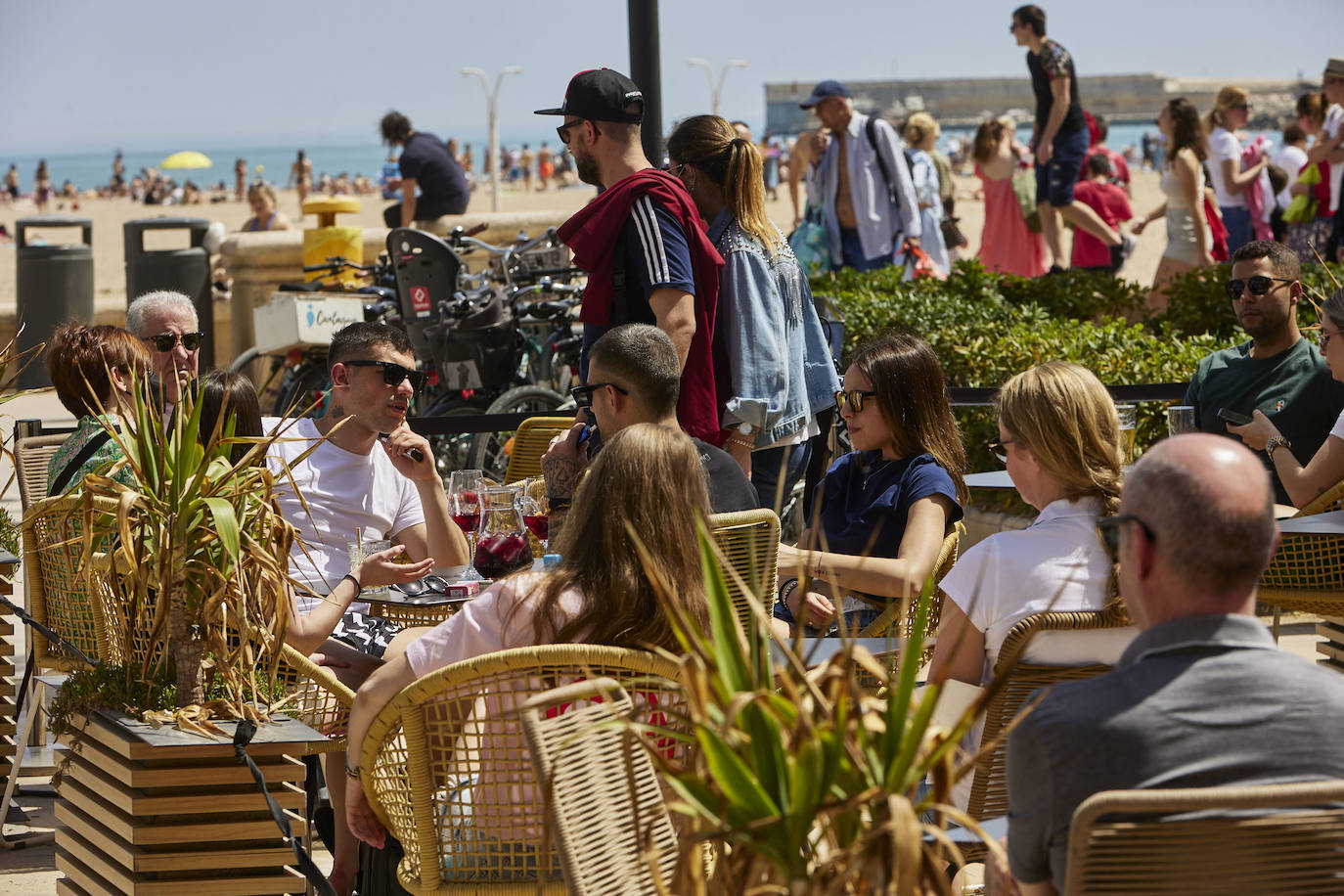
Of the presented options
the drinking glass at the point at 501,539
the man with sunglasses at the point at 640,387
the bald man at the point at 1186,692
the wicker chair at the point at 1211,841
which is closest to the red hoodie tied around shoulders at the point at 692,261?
the man with sunglasses at the point at 640,387

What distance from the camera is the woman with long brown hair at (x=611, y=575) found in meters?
2.71

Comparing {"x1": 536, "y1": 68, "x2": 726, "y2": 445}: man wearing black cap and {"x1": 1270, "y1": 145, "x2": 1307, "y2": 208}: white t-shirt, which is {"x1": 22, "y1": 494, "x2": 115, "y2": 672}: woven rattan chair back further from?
{"x1": 1270, "y1": 145, "x2": 1307, "y2": 208}: white t-shirt

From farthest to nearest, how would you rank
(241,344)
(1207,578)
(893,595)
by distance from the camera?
(241,344) < (893,595) < (1207,578)

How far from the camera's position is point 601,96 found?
4805 mm

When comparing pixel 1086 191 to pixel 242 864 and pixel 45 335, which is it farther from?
pixel 242 864

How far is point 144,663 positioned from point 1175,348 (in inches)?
205

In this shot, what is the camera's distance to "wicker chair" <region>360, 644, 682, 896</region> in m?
2.62

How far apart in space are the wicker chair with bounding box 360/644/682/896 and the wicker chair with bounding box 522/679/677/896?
28 cm

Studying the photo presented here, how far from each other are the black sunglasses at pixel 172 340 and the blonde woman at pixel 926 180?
6.79 meters

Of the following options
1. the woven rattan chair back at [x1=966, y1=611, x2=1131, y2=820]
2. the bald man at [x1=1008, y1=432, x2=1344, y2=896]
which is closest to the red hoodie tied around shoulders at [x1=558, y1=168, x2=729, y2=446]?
the woven rattan chair back at [x1=966, y1=611, x2=1131, y2=820]

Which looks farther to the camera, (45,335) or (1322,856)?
(45,335)

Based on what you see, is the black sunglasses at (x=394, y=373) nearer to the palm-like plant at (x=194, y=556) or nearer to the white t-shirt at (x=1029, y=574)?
the palm-like plant at (x=194, y=556)

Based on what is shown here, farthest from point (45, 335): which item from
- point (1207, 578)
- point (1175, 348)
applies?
point (1207, 578)

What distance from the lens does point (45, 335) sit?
13453mm
